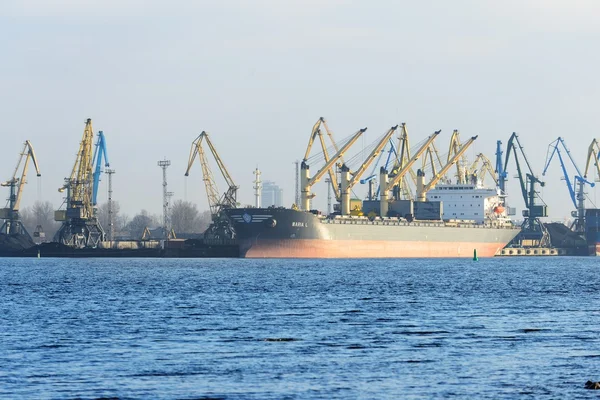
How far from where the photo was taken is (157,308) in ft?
157

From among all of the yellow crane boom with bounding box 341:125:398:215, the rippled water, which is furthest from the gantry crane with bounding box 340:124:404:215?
the rippled water

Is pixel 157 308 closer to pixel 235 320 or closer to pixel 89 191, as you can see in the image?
pixel 235 320

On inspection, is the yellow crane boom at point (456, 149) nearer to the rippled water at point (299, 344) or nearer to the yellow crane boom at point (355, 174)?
the yellow crane boom at point (355, 174)

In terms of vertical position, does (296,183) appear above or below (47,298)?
above

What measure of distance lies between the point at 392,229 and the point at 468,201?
25080 mm

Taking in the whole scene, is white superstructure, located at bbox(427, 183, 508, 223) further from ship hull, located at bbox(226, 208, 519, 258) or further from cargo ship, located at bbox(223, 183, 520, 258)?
ship hull, located at bbox(226, 208, 519, 258)

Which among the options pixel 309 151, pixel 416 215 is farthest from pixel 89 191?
pixel 416 215

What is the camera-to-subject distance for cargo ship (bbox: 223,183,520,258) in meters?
127

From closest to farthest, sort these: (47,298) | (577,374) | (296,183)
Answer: (577,374) < (47,298) < (296,183)

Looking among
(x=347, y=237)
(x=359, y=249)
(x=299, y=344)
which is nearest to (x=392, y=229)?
(x=359, y=249)

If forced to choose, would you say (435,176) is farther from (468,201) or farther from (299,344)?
(299,344)

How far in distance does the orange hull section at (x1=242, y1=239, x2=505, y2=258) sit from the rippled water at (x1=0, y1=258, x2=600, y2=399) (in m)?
68.0

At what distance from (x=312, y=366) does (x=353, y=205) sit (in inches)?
5221

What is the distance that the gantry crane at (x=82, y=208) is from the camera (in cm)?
14725
